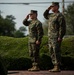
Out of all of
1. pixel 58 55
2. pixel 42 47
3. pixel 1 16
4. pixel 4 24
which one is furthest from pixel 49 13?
pixel 1 16

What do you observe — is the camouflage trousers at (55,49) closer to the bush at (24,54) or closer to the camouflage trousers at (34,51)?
the camouflage trousers at (34,51)

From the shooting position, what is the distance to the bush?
41.7ft

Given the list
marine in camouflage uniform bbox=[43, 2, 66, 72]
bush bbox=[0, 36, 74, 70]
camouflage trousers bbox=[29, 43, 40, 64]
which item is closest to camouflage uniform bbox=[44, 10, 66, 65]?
marine in camouflage uniform bbox=[43, 2, 66, 72]

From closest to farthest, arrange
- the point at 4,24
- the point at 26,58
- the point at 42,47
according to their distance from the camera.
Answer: the point at 26,58 → the point at 42,47 → the point at 4,24

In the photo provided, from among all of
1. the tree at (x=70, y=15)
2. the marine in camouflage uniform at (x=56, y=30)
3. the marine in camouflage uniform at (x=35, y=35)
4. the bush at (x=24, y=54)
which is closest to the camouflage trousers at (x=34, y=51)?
the marine in camouflage uniform at (x=35, y=35)

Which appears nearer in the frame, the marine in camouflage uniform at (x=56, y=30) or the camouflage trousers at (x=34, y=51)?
the marine in camouflage uniform at (x=56, y=30)

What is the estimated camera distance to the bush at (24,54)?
41.7 ft

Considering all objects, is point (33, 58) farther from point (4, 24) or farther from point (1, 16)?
point (1, 16)

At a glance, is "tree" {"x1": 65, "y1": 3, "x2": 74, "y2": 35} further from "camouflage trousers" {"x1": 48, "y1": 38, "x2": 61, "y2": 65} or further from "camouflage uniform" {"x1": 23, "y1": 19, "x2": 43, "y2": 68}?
"camouflage trousers" {"x1": 48, "y1": 38, "x2": 61, "y2": 65}

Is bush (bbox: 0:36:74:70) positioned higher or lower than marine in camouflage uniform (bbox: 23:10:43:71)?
lower

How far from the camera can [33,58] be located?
1156 centimetres

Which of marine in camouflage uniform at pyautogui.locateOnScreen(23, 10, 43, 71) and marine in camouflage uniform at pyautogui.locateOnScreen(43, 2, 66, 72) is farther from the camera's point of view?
marine in camouflage uniform at pyautogui.locateOnScreen(23, 10, 43, 71)

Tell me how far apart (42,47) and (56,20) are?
4144 mm

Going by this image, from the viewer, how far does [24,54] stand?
14.1m
